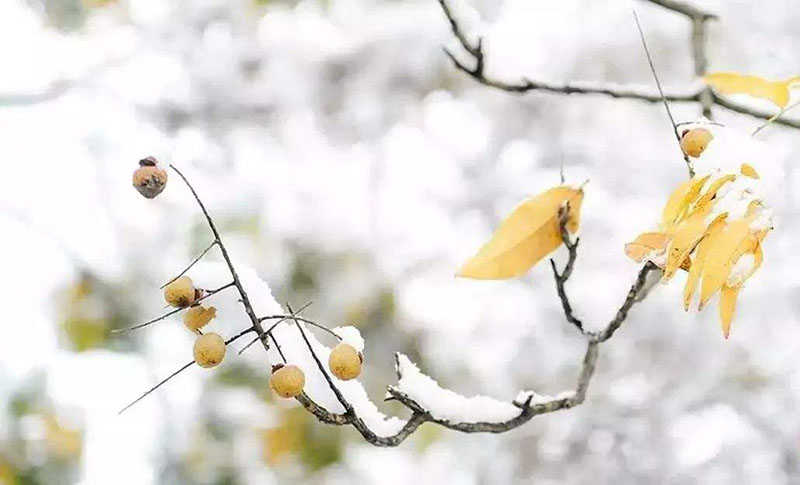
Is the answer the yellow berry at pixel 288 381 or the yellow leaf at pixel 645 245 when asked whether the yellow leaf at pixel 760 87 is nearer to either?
the yellow leaf at pixel 645 245

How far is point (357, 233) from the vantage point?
4.08 ft

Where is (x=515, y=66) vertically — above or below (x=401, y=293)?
above

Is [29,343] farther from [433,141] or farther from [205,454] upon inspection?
[433,141]

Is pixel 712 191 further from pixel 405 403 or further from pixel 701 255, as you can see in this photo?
pixel 405 403

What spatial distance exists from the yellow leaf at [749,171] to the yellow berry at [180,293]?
0.63 feet

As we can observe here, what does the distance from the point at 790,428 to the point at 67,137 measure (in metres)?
0.96

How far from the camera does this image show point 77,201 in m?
1.13

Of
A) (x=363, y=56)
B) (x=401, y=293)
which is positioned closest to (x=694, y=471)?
(x=401, y=293)

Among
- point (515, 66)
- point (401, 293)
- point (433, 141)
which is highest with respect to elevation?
point (515, 66)

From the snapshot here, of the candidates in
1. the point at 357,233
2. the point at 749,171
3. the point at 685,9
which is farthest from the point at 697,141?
the point at 357,233

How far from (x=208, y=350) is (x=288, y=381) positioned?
30mm

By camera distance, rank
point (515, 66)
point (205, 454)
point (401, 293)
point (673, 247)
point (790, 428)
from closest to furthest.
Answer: point (673, 247)
point (515, 66)
point (790, 428)
point (205, 454)
point (401, 293)

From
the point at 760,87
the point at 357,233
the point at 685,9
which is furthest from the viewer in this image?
the point at 357,233

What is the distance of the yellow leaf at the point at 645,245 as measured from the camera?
11.2 inches
